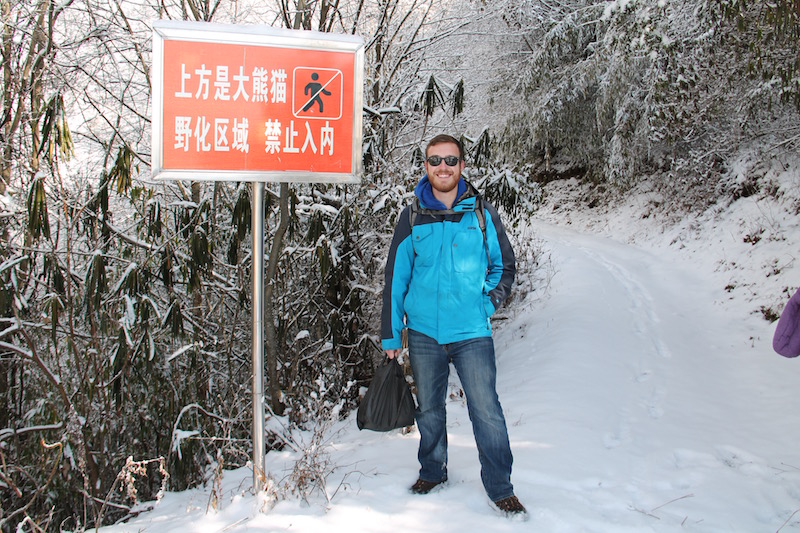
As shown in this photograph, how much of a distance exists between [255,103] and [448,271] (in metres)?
1.21

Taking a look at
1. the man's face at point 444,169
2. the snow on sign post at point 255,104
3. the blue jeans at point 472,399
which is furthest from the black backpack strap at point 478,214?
the blue jeans at point 472,399

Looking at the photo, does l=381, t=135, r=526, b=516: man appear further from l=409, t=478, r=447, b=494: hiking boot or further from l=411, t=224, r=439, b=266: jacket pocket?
l=409, t=478, r=447, b=494: hiking boot

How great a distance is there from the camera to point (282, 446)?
16.0 feet

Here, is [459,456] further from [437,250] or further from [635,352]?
[635,352]

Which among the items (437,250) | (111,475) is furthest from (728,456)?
(111,475)

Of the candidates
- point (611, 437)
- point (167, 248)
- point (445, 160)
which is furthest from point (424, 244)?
point (167, 248)

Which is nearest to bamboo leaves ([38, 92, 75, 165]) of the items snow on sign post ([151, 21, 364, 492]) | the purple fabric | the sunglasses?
snow on sign post ([151, 21, 364, 492])

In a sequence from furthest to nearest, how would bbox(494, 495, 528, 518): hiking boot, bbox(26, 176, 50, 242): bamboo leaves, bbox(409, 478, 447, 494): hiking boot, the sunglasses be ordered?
bbox(26, 176, 50, 242): bamboo leaves, bbox(409, 478, 447, 494): hiking boot, the sunglasses, bbox(494, 495, 528, 518): hiking boot

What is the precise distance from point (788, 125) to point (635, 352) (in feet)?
21.9

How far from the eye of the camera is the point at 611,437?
3.91 metres

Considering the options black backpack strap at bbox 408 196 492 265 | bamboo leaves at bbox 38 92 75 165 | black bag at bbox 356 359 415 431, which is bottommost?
black bag at bbox 356 359 415 431

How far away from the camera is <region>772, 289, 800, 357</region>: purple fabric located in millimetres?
2516

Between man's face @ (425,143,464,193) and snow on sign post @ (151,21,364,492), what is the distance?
0.38m

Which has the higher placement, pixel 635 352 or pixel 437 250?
pixel 437 250
